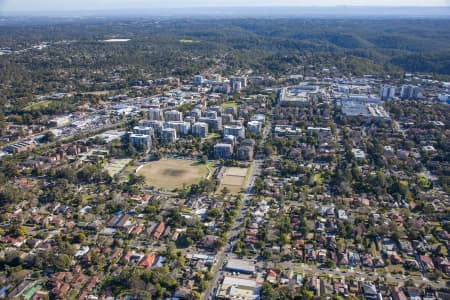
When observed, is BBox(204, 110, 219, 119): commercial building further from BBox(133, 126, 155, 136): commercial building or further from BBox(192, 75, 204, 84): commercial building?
BBox(192, 75, 204, 84): commercial building

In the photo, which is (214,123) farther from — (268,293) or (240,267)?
(268,293)

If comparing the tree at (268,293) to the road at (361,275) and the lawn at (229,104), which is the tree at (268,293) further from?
the lawn at (229,104)

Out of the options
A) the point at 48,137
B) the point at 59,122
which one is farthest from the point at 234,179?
the point at 59,122

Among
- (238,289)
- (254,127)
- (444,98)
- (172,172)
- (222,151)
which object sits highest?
(444,98)

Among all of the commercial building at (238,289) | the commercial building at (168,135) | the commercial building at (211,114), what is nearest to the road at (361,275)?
the commercial building at (238,289)

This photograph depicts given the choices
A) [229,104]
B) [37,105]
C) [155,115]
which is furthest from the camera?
[229,104]

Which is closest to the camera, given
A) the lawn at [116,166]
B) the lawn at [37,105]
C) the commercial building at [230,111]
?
the lawn at [116,166]

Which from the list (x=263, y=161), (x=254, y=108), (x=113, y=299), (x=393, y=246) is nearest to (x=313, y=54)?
(x=254, y=108)
